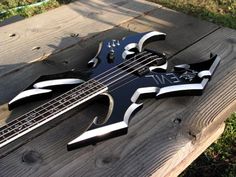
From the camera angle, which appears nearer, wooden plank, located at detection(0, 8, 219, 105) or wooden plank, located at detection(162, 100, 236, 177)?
wooden plank, located at detection(162, 100, 236, 177)

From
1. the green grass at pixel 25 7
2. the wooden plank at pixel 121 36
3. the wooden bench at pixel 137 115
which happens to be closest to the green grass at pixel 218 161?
the wooden bench at pixel 137 115

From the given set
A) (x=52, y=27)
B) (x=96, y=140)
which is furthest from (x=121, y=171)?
(x=52, y=27)

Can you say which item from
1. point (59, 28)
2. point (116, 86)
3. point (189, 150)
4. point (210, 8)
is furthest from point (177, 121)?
point (210, 8)

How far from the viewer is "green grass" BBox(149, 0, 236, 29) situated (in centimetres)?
339

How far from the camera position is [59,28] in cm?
196

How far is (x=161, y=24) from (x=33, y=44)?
2.04 ft

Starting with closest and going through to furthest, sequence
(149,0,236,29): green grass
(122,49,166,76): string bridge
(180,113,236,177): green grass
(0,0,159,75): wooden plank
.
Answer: (122,49,166,76): string bridge
(0,0,159,75): wooden plank
(180,113,236,177): green grass
(149,0,236,29): green grass

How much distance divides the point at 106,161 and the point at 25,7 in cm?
255

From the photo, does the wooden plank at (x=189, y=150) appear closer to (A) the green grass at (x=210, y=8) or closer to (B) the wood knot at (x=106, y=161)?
(B) the wood knot at (x=106, y=161)

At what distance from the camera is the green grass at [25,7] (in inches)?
134

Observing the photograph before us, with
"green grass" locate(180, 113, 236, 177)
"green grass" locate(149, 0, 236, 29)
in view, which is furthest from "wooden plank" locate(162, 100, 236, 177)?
"green grass" locate(149, 0, 236, 29)

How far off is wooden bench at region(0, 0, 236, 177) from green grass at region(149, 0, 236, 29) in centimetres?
135

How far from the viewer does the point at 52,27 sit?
6.45 ft

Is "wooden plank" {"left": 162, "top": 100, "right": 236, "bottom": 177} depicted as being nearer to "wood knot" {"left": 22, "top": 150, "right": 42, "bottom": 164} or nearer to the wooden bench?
Answer: the wooden bench
